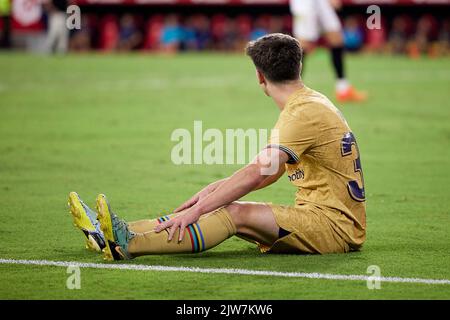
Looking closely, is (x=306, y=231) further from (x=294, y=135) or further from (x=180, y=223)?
(x=180, y=223)

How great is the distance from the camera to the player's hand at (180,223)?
18.3 feet

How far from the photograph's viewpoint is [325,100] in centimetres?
587

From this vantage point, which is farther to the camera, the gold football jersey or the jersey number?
the jersey number

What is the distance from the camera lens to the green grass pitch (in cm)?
534

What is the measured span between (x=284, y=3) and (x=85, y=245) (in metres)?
25.0

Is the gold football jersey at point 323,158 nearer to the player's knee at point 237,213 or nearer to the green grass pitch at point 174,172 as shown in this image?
the green grass pitch at point 174,172

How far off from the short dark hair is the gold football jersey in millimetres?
160

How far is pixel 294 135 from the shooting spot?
5641mm

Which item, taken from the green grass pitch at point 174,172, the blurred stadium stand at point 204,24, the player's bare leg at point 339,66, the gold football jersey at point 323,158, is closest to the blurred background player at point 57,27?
the blurred stadium stand at point 204,24

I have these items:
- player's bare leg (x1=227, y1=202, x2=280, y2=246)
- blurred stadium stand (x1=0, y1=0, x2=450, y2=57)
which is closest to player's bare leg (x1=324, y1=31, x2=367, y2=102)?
player's bare leg (x1=227, y1=202, x2=280, y2=246)

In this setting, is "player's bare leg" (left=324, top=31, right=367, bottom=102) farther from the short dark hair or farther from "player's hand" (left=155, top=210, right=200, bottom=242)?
"player's hand" (left=155, top=210, right=200, bottom=242)

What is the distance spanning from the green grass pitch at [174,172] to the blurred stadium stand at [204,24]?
7899 millimetres
